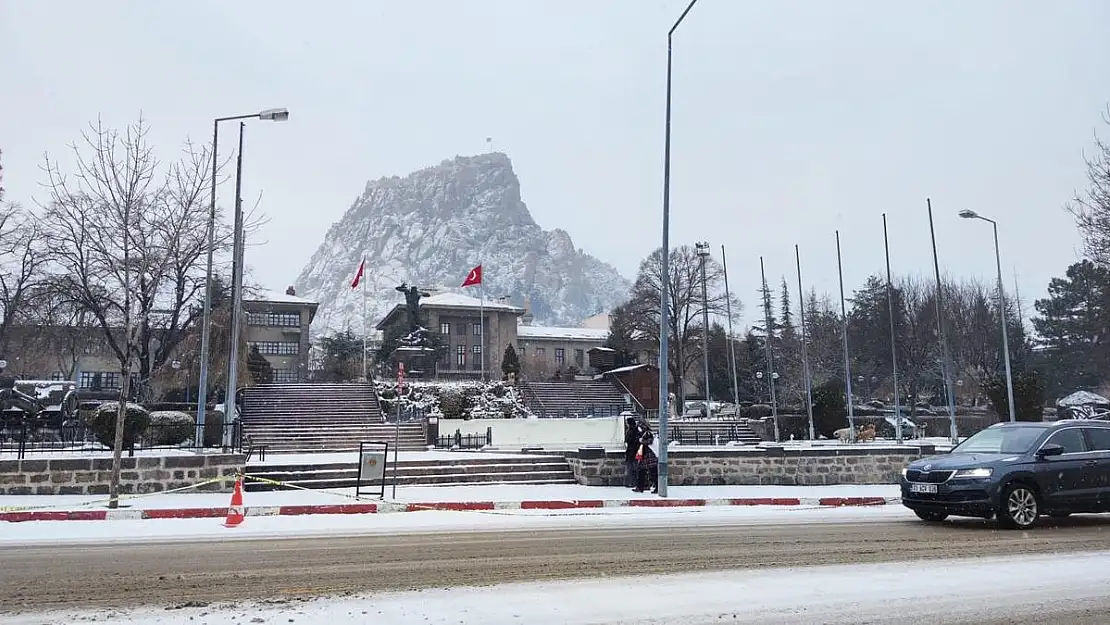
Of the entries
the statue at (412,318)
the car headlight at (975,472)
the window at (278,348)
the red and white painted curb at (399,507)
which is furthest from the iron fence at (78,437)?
the window at (278,348)

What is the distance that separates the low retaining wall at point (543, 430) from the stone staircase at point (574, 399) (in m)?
7.81

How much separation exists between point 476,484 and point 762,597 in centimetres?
1404

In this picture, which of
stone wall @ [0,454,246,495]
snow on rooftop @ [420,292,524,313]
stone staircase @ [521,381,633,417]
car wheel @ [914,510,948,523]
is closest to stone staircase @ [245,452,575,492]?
stone wall @ [0,454,246,495]

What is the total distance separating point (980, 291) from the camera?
63719 mm

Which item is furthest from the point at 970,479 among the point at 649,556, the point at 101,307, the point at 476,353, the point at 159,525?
the point at 476,353

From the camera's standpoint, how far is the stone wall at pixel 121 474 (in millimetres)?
16047

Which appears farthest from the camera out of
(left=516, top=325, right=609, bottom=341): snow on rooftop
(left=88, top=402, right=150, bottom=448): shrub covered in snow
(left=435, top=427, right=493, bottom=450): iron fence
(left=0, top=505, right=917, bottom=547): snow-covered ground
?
(left=516, top=325, right=609, bottom=341): snow on rooftop

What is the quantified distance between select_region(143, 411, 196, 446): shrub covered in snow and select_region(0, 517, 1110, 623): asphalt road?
491 inches

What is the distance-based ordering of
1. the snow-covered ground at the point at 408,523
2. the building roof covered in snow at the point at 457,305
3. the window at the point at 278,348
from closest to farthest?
the snow-covered ground at the point at 408,523 < the building roof covered in snow at the point at 457,305 < the window at the point at 278,348

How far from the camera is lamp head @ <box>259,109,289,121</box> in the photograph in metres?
21.2

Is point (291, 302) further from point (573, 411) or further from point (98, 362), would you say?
point (573, 411)

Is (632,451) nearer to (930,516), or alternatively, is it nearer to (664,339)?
(664,339)

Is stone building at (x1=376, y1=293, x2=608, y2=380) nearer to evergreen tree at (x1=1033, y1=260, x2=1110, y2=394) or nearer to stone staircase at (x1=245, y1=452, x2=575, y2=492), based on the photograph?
evergreen tree at (x1=1033, y1=260, x2=1110, y2=394)

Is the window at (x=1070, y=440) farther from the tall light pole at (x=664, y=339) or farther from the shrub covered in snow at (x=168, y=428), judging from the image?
the shrub covered in snow at (x=168, y=428)
